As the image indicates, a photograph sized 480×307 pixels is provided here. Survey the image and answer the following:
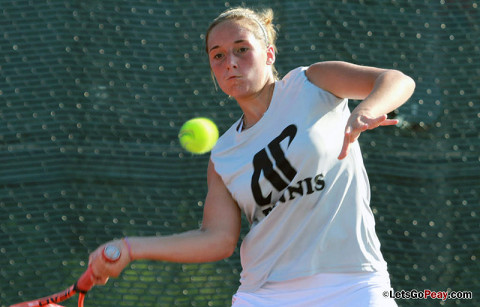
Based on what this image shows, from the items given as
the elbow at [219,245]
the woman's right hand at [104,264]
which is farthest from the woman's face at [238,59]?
the woman's right hand at [104,264]

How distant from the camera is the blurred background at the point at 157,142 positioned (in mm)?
3750

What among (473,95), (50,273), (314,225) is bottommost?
(50,273)

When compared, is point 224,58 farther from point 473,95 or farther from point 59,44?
point 473,95

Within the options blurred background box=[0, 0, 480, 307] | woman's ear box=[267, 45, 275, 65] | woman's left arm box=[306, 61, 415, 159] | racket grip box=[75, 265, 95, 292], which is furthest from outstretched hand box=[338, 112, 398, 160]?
blurred background box=[0, 0, 480, 307]

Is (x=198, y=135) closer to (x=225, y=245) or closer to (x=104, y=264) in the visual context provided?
(x=225, y=245)

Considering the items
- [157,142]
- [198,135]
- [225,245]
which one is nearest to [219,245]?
[225,245]

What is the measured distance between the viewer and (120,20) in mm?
3854

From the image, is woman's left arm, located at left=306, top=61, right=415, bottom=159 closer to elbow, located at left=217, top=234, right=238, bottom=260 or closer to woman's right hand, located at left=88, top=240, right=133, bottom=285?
elbow, located at left=217, top=234, right=238, bottom=260

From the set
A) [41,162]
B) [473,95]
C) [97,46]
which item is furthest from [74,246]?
[473,95]

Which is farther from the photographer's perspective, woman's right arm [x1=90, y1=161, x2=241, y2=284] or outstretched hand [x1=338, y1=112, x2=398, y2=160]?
woman's right arm [x1=90, y1=161, x2=241, y2=284]

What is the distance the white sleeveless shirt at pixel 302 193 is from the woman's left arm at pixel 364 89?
0.04m

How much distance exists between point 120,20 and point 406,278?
6.52ft

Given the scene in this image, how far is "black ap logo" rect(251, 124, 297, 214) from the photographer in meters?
2.22

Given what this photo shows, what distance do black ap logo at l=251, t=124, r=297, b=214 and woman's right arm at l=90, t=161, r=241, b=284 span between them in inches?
6.1
